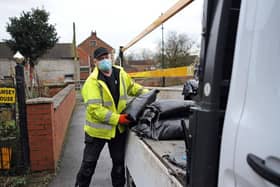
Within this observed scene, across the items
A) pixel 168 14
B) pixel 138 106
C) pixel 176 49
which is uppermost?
pixel 168 14

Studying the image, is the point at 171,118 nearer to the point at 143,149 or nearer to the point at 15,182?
the point at 143,149

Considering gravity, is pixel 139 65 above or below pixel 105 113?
above

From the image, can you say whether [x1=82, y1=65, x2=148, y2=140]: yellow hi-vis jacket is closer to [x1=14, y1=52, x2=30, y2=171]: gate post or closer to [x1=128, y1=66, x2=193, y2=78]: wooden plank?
[x1=128, y1=66, x2=193, y2=78]: wooden plank

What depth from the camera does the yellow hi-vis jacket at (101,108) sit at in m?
3.35

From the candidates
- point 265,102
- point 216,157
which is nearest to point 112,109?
point 216,157

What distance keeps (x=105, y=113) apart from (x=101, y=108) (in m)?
0.08

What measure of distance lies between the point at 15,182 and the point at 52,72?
134 feet

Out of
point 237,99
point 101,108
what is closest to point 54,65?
point 101,108

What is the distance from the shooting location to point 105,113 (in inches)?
131

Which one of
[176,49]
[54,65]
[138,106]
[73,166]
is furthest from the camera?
[54,65]

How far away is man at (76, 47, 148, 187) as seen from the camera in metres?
3.38

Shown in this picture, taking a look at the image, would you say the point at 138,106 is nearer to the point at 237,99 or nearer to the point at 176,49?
the point at 176,49

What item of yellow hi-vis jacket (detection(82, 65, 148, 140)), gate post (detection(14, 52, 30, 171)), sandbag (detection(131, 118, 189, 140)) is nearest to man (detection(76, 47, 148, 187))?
yellow hi-vis jacket (detection(82, 65, 148, 140))

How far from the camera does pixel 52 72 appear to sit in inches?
1710
